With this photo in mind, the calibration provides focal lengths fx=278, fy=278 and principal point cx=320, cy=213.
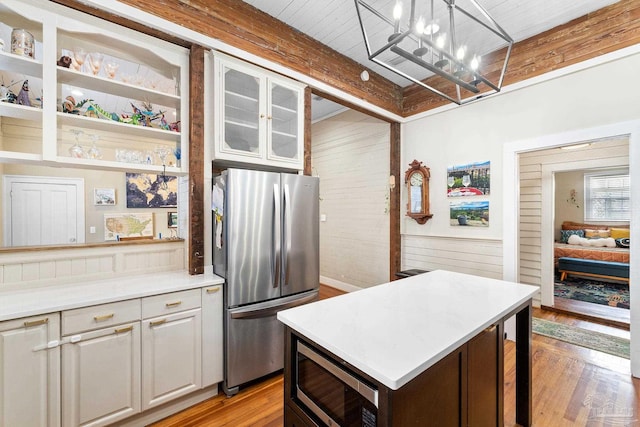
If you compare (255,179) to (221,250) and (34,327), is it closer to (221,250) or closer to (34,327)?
(221,250)

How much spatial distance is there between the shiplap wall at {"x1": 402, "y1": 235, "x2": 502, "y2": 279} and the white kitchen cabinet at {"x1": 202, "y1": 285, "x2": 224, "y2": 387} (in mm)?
2832

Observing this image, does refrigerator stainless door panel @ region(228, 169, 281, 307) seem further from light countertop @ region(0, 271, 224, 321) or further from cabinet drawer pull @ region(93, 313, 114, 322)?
cabinet drawer pull @ region(93, 313, 114, 322)

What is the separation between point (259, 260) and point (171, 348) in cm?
85

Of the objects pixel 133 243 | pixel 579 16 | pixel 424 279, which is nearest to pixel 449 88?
pixel 579 16

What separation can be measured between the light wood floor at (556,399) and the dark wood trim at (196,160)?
1.04 metres

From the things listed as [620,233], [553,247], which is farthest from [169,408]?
[620,233]

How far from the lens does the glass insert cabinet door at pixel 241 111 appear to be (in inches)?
96.3

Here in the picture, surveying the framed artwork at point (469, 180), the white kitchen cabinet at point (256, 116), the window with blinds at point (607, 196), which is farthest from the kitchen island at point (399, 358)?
the window with blinds at point (607, 196)

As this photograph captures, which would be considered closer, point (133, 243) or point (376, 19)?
point (133, 243)

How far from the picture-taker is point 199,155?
92.1 inches

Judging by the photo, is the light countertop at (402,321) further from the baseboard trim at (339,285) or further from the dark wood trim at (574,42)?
the baseboard trim at (339,285)

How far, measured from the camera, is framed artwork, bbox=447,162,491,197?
328 cm

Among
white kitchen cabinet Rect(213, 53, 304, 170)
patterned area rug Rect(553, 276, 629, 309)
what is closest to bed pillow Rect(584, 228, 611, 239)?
patterned area rug Rect(553, 276, 629, 309)

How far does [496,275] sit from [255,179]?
2.92 metres
